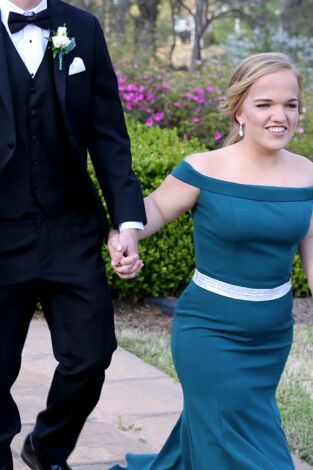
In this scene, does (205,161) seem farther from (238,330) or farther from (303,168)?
(238,330)

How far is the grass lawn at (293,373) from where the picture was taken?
4561 millimetres

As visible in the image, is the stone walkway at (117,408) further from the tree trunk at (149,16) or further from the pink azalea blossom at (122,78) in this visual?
the tree trunk at (149,16)

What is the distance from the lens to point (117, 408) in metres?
4.86

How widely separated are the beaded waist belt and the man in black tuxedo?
0.97ft

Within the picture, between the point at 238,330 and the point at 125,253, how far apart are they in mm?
493

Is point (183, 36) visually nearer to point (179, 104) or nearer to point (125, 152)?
point (179, 104)

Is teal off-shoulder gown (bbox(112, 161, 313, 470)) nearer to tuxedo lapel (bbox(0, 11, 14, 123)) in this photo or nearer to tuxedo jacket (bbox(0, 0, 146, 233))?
tuxedo jacket (bbox(0, 0, 146, 233))

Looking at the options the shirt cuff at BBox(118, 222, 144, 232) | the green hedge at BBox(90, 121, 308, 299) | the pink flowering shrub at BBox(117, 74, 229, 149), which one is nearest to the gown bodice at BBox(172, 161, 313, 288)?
the shirt cuff at BBox(118, 222, 144, 232)

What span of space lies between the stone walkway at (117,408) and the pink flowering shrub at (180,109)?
183 inches

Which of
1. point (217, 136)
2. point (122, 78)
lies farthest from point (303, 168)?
point (122, 78)

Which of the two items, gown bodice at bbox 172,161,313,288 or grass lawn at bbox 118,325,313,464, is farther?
grass lawn at bbox 118,325,313,464

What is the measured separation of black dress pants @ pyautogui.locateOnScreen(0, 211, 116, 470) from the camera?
3451mm

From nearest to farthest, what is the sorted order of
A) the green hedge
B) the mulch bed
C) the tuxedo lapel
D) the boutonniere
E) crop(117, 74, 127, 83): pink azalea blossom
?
the tuxedo lapel < the boutonniere < the mulch bed < the green hedge < crop(117, 74, 127, 83): pink azalea blossom

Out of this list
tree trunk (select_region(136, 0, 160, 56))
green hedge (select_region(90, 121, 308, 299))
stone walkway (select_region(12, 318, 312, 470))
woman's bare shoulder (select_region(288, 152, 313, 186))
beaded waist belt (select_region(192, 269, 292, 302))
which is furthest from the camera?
tree trunk (select_region(136, 0, 160, 56))
